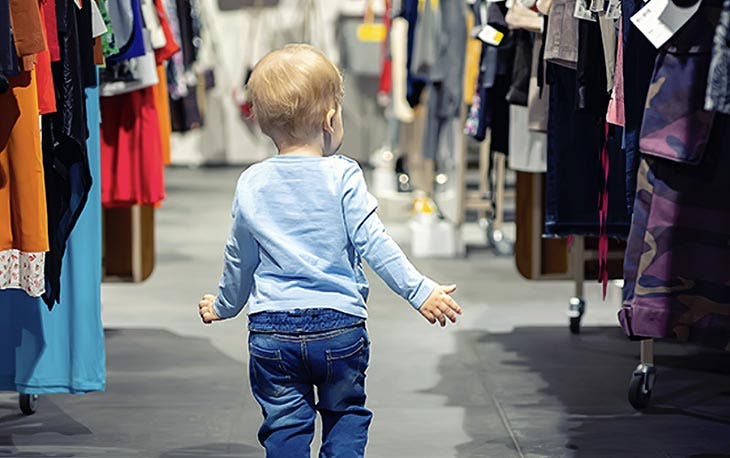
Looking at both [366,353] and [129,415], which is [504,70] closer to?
[129,415]

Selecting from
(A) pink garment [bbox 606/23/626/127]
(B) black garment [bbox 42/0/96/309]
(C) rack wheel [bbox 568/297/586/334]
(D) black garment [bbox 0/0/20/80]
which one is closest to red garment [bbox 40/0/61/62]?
(B) black garment [bbox 42/0/96/309]

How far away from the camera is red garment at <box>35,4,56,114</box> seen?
136 inches

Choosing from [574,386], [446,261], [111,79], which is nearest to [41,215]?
[111,79]

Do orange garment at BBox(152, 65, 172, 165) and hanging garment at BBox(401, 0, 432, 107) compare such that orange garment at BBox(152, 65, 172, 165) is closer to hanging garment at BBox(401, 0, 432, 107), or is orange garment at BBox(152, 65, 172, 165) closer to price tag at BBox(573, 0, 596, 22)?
price tag at BBox(573, 0, 596, 22)

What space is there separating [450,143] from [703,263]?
447 centimetres

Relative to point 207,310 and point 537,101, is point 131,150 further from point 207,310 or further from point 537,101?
point 207,310

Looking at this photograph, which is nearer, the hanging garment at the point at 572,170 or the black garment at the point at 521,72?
the hanging garment at the point at 572,170

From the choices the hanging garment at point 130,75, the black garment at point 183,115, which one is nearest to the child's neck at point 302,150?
the hanging garment at point 130,75

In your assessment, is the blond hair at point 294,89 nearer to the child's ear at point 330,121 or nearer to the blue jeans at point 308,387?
the child's ear at point 330,121

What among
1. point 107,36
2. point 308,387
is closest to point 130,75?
point 107,36

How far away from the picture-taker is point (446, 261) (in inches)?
288

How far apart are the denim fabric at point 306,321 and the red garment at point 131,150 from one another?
2.00 meters

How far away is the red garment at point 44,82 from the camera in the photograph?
344 centimetres

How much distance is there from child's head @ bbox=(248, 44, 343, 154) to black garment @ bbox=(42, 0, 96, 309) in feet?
2.78
